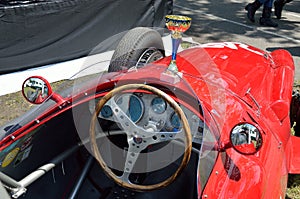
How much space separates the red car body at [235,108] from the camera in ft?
5.56

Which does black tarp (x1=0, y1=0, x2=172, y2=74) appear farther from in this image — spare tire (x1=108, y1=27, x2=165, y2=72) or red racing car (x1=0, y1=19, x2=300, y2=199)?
red racing car (x1=0, y1=19, x2=300, y2=199)

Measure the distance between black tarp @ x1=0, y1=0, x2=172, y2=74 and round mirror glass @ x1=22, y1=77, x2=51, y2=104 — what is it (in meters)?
2.40

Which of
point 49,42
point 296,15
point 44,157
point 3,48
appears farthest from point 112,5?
point 296,15

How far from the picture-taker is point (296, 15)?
7879 mm

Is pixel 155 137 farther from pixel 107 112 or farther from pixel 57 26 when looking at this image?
pixel 57 26

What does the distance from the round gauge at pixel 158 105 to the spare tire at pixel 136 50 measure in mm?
1143

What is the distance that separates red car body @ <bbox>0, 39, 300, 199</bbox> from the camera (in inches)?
66.7

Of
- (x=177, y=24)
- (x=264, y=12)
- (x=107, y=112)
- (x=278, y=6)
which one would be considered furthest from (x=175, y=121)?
(x=278, y=6)

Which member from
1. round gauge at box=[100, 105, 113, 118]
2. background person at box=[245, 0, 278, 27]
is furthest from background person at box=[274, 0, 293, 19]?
round gauge at box=[100, 105, 113, 118]

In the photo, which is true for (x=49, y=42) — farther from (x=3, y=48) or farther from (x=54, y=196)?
(x=54, y=196)

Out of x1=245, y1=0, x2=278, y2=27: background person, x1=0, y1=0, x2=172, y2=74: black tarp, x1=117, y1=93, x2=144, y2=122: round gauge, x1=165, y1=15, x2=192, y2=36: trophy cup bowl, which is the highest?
x1=165, y1=15, x2=192, y2=36: trophy cup bowl

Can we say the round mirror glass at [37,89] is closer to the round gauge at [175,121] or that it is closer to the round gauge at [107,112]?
the round gauge at [107,112]

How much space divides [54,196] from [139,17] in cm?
375

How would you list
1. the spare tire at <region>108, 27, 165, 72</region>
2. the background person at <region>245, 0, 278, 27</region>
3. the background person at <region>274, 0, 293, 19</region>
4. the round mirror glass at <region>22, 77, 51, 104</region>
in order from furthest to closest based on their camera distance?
the background person at <region>274, 0, 293, 19</region> → the background person at <region>245, 0, 278, 27</region> → the spare tire at <region>108, 27, 165, 72</region> → the round mirror glass at <region>22, 77, 51, 104</region>
